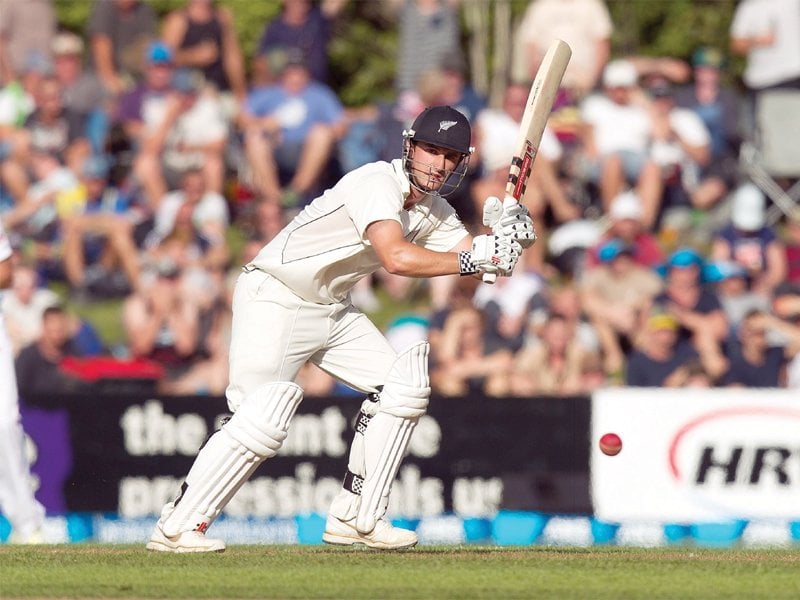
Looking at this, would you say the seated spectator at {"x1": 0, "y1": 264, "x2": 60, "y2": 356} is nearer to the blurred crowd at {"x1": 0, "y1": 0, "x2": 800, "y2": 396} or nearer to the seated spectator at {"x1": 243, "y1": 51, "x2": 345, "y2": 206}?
the blurred crowd at {"x1": 0, "y1": 0, "x2": 800, "y2": 396}

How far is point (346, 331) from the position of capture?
6434 millimetres

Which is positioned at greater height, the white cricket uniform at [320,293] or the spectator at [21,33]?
the spectator at [21,33]

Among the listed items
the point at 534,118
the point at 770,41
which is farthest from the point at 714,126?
the point at 534,118

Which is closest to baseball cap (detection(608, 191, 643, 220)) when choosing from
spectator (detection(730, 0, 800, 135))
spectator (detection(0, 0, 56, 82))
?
spectator (detection(730, 0, 800, 135))

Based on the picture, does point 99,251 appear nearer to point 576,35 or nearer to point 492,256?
point 576,35

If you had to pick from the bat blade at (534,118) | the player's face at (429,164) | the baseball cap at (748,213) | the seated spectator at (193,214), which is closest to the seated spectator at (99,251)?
the seated spectator at (193,214)

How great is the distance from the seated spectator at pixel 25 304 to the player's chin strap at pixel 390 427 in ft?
17.6

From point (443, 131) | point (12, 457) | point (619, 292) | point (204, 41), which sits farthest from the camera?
point (204, 41)

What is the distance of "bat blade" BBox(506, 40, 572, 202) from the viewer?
6.24 metres

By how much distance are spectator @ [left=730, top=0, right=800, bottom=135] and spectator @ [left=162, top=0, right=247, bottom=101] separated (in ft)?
14.6

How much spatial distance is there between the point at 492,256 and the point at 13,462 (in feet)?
9.18

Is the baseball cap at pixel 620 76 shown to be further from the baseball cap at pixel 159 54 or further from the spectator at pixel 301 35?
the baseball cap at pixel 159 54

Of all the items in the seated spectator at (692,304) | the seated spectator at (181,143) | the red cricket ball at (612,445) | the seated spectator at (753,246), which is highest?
the seated spectator at (181,143)

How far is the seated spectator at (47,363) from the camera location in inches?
415
